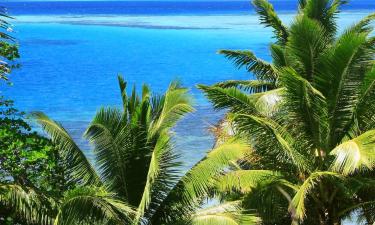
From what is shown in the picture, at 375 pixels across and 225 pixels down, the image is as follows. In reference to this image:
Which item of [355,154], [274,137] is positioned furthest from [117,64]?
[355,154]

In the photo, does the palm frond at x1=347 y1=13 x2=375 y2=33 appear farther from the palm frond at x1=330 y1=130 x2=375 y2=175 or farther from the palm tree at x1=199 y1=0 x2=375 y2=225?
the palm frond at x1=330 y1=130 x2=375 y2=175

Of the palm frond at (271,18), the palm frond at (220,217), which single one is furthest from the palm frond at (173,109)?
the palm frond at (271,18)

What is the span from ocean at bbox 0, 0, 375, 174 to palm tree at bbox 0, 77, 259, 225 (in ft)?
40.8

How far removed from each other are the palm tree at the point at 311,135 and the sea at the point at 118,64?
37.6 feet

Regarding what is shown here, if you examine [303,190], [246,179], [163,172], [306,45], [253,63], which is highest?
[306,45]

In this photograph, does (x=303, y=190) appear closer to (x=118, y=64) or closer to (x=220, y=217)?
(x=220, y=217)

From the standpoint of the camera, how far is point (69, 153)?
362 inches

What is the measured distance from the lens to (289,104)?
11.1 metres

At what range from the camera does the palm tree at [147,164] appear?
9000mm

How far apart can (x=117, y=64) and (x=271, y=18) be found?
37.3 m

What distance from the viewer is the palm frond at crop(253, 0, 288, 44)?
Result: 14.7 m

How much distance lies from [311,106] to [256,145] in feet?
3.49

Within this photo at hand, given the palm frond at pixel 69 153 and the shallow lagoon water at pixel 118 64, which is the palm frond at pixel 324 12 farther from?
the shallow lagoon water at pixel 118 64

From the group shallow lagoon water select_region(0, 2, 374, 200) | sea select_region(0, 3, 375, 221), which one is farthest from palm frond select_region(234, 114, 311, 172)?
shallow lagoon water select_region(0, 2, 374, 200)
